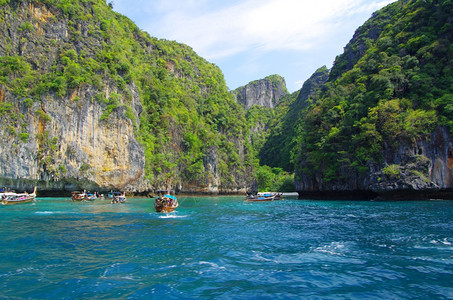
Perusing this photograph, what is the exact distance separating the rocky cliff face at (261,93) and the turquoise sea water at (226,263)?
147668mm

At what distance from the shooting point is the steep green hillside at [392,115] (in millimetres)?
35625

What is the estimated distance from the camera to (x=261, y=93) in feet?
528

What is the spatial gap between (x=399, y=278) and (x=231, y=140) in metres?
78.0

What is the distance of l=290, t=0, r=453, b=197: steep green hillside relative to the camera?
3562 cm

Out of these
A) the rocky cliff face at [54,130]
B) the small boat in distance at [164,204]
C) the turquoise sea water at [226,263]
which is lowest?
the turquoise sea water at [226,263]

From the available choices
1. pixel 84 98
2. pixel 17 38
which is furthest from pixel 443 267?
pixel 17 38

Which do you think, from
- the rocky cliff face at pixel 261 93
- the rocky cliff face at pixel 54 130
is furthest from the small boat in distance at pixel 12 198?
the rocky cliff face at pixel 261 93

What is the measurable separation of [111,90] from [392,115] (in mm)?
38794

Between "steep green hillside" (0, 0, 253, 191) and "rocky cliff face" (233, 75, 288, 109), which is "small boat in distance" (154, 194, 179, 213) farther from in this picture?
"rocky cliff face" (233, 75, 288, 109)

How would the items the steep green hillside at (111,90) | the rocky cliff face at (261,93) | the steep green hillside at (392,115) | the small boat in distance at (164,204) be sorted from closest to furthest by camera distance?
the small boat in distance at (164,204) → the steep green hillside at (392,115) → the steep green hillside at (111,90) → the rocky cliff face at (261,93)

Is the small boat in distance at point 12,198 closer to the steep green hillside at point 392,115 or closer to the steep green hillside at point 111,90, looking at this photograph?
the steep green hillside at point 111,90

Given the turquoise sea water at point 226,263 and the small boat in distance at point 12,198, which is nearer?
the turquoise sea water at point 226,263

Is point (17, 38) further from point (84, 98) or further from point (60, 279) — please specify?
point (60, 279)

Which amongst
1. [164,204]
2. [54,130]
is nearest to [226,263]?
[164,204]
